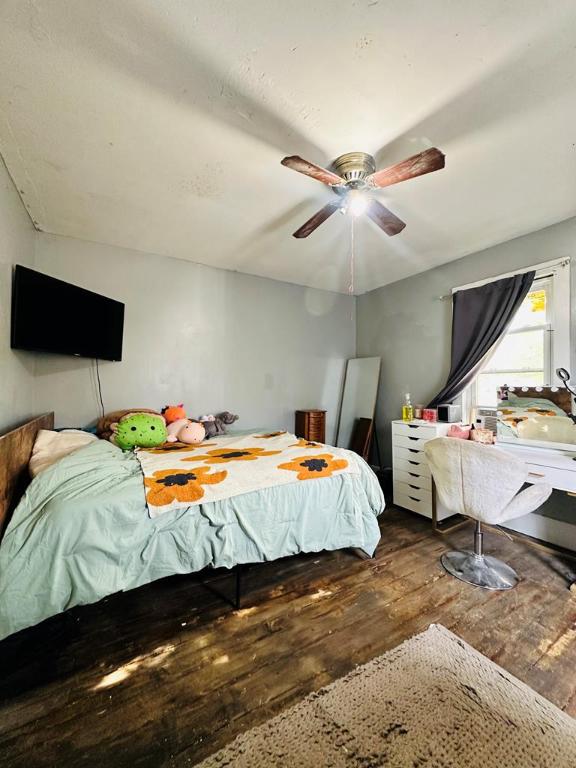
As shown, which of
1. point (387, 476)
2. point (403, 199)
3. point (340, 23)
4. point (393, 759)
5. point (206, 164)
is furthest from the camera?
point (387, 476)

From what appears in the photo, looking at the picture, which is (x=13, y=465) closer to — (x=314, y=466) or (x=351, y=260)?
(x=314, y=466)

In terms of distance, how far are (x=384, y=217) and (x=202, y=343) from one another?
2.30 metres

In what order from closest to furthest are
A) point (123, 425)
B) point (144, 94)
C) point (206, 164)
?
point (144, 94) < point (206, 164) < point (123, 425)

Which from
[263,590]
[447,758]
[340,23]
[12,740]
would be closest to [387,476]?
[263,590]

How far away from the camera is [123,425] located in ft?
8.48

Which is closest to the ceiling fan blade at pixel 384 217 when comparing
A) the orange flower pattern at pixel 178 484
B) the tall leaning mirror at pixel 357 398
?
the orange flower pattern at pixel 178 484

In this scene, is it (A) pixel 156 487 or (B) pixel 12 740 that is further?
(A) pixel 156 487

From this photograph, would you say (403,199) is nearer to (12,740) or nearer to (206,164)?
(206,164)

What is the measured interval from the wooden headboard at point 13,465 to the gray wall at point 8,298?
200 millimetres

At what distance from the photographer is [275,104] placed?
1497mm

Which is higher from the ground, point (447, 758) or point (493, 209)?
point (493, 209)

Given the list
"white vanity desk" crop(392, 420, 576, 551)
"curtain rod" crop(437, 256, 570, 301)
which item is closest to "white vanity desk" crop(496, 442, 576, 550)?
"white vanity desk" crop(392, 420, 576, 551)

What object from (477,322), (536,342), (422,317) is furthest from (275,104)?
(422,317)

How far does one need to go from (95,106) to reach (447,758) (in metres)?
3.07
